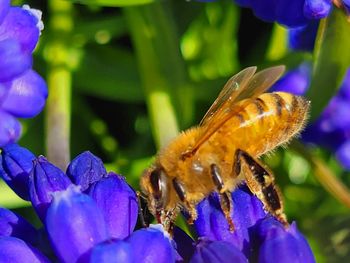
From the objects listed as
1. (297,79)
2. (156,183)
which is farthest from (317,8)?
(297,79)

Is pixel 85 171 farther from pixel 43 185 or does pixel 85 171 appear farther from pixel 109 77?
pixel 109 77

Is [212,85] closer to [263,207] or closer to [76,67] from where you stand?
[76,67]

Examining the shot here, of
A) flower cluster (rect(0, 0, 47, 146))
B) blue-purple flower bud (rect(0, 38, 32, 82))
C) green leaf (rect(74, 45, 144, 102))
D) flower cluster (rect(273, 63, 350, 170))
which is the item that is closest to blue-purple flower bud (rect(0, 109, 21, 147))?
flower cluster (rect(0, 0, 47, 146))

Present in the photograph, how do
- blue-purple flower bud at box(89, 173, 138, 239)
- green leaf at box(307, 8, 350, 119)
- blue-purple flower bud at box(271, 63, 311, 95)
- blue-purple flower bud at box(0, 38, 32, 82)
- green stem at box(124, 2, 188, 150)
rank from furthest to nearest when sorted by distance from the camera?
blue-purple flower bud at box(271, 63, 311, 95) → green stem at box(124, 2, 188, 150) → green leaf at box(307, 8, 350, 119) → blue-purple flower bud at box(0, 38, 32, 82) → blue-purple flower bud at box(89, 173, 138, 239)

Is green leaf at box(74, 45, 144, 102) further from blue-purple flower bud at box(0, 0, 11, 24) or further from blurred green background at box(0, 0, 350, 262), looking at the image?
blue-purple flower bud at box(0, 0, 11, 24)

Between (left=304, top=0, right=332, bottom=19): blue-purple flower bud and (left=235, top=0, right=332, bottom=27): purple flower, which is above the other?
(left=304, top=0, right=332, bottom=19): blue-purple flower bud

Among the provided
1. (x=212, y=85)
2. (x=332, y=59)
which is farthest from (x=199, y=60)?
(x=332, y=59)

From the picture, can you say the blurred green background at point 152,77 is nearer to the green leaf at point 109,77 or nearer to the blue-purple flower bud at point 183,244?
the green leaf at point 109,77
